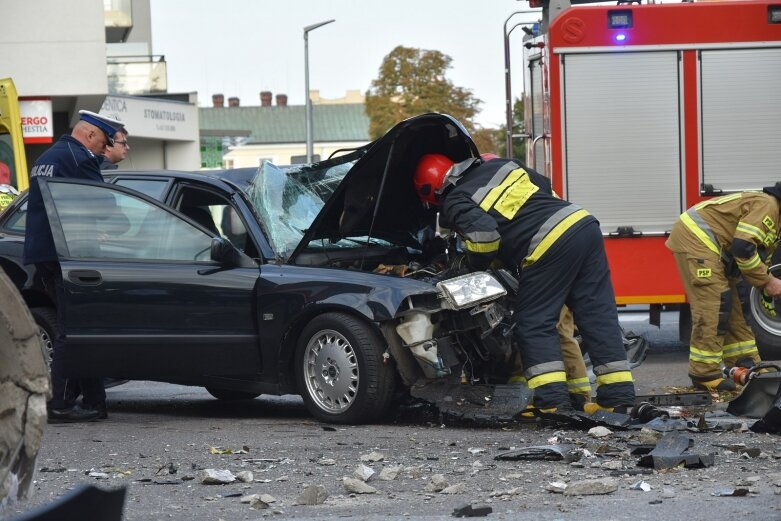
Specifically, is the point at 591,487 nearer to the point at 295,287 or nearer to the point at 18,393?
the point at 18,393

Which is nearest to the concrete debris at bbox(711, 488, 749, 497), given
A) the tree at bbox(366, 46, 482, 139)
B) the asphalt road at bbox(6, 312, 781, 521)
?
the asphalt road at bbox(6, 312, 781, 521)

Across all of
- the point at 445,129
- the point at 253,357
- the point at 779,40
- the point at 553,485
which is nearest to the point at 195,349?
the point at 253,357

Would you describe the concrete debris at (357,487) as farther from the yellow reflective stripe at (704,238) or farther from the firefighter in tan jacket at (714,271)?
the yellow reflective stripe at (704,238)

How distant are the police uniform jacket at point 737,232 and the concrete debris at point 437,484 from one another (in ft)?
12.6

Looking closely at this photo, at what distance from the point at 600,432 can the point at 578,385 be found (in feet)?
4.06

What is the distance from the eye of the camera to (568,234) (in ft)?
25.0

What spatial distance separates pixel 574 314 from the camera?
7785 millimetres

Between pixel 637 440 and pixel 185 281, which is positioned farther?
pixel 185 281

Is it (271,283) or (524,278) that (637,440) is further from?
(271,283)

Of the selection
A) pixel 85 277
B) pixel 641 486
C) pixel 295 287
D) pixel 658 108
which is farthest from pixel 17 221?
pixel 641 486

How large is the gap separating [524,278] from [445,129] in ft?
3.16

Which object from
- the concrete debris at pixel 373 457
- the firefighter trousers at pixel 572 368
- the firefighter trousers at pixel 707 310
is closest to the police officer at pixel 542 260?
the firefighter trousers at pixel 572 368

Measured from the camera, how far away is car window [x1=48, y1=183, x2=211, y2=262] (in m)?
8.25

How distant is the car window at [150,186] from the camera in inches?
349
